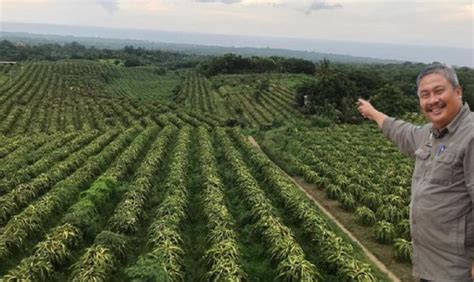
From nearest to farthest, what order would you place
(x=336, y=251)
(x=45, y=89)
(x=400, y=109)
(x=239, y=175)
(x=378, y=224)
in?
(x=336, y=251), (x=378, y=224), (x=239, y=175), (x=400, y=109), (x=45, y=89)

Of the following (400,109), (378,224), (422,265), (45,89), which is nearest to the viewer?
(422,265)

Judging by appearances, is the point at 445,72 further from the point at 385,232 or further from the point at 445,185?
the point at 385,232

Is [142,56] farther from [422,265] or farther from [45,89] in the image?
[422,265]

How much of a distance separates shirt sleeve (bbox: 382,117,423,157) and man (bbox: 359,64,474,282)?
0.93 ft

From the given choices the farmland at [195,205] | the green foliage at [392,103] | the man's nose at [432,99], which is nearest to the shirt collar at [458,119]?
the man's nose at [432,99]

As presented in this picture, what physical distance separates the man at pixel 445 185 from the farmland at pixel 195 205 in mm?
8892

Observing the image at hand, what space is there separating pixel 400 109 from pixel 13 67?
3318 inches

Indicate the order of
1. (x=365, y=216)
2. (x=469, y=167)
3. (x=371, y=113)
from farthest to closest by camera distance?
1. (x=365, y=216)
2. (x=371, y=113)
3. (x=469, y=167)

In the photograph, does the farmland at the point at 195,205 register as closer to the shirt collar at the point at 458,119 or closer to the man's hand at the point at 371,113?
the man's hand at the point at 371,113

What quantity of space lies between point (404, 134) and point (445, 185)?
2.68ft

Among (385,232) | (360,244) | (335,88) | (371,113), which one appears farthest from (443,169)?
(335,88)

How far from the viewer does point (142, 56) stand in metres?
184

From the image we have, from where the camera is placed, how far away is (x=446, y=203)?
4.06m

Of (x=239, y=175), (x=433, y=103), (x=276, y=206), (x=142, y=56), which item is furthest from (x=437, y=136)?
(x=142, y=56)
